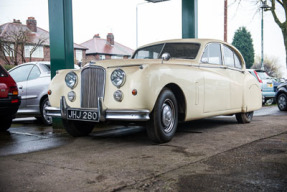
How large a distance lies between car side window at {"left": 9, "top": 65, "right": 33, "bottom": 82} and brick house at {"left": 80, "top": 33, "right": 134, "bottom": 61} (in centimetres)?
4514

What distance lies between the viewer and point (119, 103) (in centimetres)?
480

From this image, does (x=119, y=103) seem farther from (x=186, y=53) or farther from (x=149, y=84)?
(x=186, y=53)

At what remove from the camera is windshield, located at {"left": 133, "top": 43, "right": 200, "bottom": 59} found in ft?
20.6

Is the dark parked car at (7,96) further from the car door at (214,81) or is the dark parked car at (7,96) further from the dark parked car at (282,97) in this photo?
the dark parked car at (282,97)

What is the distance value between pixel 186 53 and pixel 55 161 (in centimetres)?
332

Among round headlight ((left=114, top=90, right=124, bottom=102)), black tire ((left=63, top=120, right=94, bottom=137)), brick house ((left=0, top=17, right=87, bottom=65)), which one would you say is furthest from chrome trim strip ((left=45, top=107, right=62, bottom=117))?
brick house ((left=0, top=17, right=87, bottom=65))

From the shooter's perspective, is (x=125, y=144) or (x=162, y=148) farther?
(x=125, y=144)

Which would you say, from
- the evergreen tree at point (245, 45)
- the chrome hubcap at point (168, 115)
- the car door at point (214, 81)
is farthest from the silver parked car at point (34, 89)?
the evergreen tree at point (245, 45)

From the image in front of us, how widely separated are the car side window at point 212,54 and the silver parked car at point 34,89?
12.5 ft

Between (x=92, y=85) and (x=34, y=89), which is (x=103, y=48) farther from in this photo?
(x=92, y=85)

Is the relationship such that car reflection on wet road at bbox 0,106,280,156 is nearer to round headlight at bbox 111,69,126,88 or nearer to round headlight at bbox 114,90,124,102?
round headlight at bbox 114,90,124,102

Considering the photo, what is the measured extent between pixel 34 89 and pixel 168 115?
4265mm

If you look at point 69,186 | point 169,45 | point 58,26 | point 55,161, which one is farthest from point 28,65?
point 69,186

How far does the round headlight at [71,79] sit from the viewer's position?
5.35 metres
